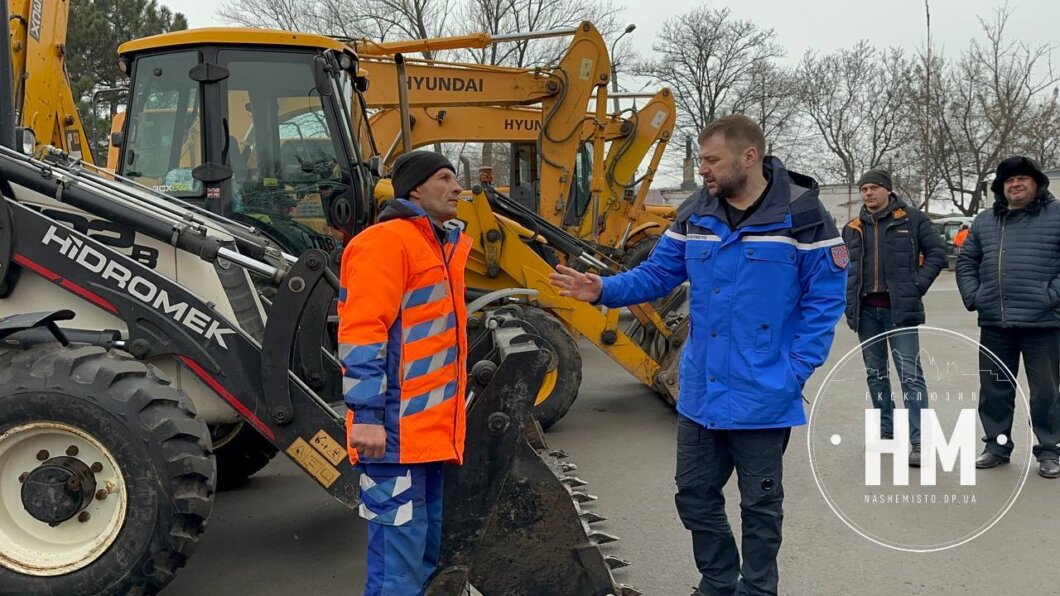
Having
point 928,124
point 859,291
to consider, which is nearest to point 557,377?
point 859,291

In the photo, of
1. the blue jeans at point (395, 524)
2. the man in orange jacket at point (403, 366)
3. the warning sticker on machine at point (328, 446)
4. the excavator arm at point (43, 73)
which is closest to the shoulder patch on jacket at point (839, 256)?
the man in orange jacket at point (403, 366)

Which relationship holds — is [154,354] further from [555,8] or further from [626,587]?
[555,8]

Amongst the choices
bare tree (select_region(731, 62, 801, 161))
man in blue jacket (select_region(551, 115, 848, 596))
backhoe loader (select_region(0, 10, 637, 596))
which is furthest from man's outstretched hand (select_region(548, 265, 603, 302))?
bare tree (select_region(731, 62, 801, 161))

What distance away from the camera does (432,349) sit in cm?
291

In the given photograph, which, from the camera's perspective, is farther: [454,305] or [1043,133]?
[1043,133]

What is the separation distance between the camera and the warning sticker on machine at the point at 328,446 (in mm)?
3654

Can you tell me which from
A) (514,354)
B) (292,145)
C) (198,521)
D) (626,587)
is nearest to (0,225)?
(198,521)

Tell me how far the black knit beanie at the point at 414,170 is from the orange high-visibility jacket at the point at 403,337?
72 millimetres

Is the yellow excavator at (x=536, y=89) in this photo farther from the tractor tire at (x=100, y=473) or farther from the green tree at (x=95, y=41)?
the green tree at (x=95, y=41)

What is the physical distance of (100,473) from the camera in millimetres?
3498

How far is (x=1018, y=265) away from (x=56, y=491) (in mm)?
5348

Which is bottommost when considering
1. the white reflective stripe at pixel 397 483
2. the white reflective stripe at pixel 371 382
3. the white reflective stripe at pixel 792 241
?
the white reflective stripe at pixel 397 483

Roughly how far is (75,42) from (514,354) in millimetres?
19014

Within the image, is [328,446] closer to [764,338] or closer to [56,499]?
[56,499]
